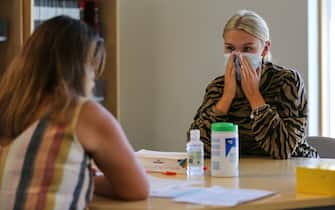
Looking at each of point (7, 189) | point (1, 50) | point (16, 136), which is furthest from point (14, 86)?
point (1, 50)

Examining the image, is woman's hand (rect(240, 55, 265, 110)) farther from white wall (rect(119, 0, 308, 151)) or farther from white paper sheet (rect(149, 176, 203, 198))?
white wall (rect(119, 0, 308, 151))

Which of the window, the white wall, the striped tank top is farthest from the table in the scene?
the white wall

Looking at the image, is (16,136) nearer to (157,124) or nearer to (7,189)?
(7,189)

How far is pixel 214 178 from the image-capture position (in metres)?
1.89

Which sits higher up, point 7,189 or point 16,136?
point 16,136

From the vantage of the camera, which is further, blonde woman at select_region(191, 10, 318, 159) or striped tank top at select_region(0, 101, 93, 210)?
blonde woman at select_region(191, 10, 318, 159)

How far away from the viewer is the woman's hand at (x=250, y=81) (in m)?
2.30

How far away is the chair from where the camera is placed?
261 centimetres

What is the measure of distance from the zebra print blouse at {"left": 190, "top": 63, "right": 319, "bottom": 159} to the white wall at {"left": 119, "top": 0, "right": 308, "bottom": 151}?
130cm

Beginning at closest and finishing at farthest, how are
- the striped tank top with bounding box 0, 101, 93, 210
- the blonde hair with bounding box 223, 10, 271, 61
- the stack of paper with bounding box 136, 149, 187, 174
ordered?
the striped tank top with bounding box 0, 101, 93, 210 → the stack of paper with bounding box 136, 149, 187, 174 → the blonde hair with bounding box 223, 10, 271, 61

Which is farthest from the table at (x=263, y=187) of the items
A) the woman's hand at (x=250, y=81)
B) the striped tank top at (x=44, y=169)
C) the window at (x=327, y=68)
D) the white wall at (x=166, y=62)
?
the white wall at (x=166, y=62)

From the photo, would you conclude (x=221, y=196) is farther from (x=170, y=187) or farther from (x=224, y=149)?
(x=224, y=149)

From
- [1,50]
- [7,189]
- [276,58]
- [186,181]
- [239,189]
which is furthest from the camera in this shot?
[276,58]

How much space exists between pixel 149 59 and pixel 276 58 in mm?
908
